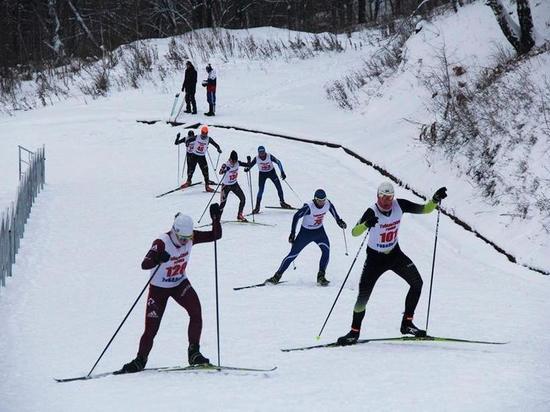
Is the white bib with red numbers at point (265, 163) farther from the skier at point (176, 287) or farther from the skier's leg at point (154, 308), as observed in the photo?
the skier's leg at point (154, 308)

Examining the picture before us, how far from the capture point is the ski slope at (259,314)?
28.3 ft

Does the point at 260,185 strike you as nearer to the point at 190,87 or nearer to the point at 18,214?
the point at 18,214

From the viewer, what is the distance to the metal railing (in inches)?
567

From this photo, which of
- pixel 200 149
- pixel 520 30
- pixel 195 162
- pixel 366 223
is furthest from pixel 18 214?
pixel 520 30

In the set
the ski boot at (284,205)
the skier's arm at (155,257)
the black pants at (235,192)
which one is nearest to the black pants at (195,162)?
the ski boot at (284,205)

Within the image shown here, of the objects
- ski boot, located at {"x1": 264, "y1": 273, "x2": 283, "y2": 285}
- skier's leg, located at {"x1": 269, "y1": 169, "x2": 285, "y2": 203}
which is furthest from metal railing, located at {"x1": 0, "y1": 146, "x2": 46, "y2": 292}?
skier's leg, located at {"x1": 269, "y1": 169, "x2": 285, "y2": 203}

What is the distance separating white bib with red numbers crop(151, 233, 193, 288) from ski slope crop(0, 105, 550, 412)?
43.2 inches

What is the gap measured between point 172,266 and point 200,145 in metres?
11.8

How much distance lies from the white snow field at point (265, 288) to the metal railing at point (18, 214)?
31 cm

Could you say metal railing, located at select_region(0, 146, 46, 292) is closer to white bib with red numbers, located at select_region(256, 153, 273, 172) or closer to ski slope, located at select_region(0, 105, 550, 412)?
ski slope, located at select_region(0, 105, 550, 412)

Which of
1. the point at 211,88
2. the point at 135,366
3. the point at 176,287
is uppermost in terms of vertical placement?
the point at 211,88

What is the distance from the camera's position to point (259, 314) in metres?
12.5

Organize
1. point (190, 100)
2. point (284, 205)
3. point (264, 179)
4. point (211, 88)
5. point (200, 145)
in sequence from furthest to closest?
point (190, 100)
point (211, 88)
point (200, 145)
point (284, 205)
point (264, 179)

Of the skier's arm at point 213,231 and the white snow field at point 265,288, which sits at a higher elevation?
the skier's arm at point 213,231
